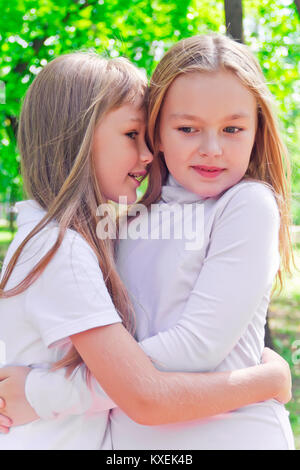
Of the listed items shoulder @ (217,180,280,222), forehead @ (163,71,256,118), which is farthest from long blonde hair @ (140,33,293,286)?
shoulder @ (217,180,280,222)

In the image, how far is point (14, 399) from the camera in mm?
1614

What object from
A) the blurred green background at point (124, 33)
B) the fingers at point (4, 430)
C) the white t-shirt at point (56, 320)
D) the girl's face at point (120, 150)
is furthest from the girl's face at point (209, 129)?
the blurred green background at point (124, 33)

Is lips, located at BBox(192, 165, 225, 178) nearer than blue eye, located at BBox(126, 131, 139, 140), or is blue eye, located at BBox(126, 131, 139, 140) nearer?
lips, located at BBox(192, 165, 225, 178)

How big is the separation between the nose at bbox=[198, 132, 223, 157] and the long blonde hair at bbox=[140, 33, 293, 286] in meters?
0.19

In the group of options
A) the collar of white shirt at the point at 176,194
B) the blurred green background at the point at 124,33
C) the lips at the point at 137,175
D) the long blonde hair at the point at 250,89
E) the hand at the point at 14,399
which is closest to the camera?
the hand at the point at 14,399

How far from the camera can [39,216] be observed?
1697mm

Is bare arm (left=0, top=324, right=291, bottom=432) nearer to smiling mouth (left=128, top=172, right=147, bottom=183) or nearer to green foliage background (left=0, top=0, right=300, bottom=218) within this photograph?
smiling mouth (left=128, top=172, right=147, bottom=183)

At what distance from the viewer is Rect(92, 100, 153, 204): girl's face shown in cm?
179

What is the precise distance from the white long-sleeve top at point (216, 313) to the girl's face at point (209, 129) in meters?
0.08

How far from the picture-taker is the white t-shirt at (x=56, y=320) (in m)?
1.49

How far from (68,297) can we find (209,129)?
0.66m

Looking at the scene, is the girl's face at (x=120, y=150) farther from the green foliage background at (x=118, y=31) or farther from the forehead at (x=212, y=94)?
the green foliage background at (x=118, y=31)

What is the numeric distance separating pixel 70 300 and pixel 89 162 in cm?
48

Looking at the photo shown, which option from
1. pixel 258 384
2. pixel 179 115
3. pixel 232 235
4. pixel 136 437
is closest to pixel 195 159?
pixel 179 115
